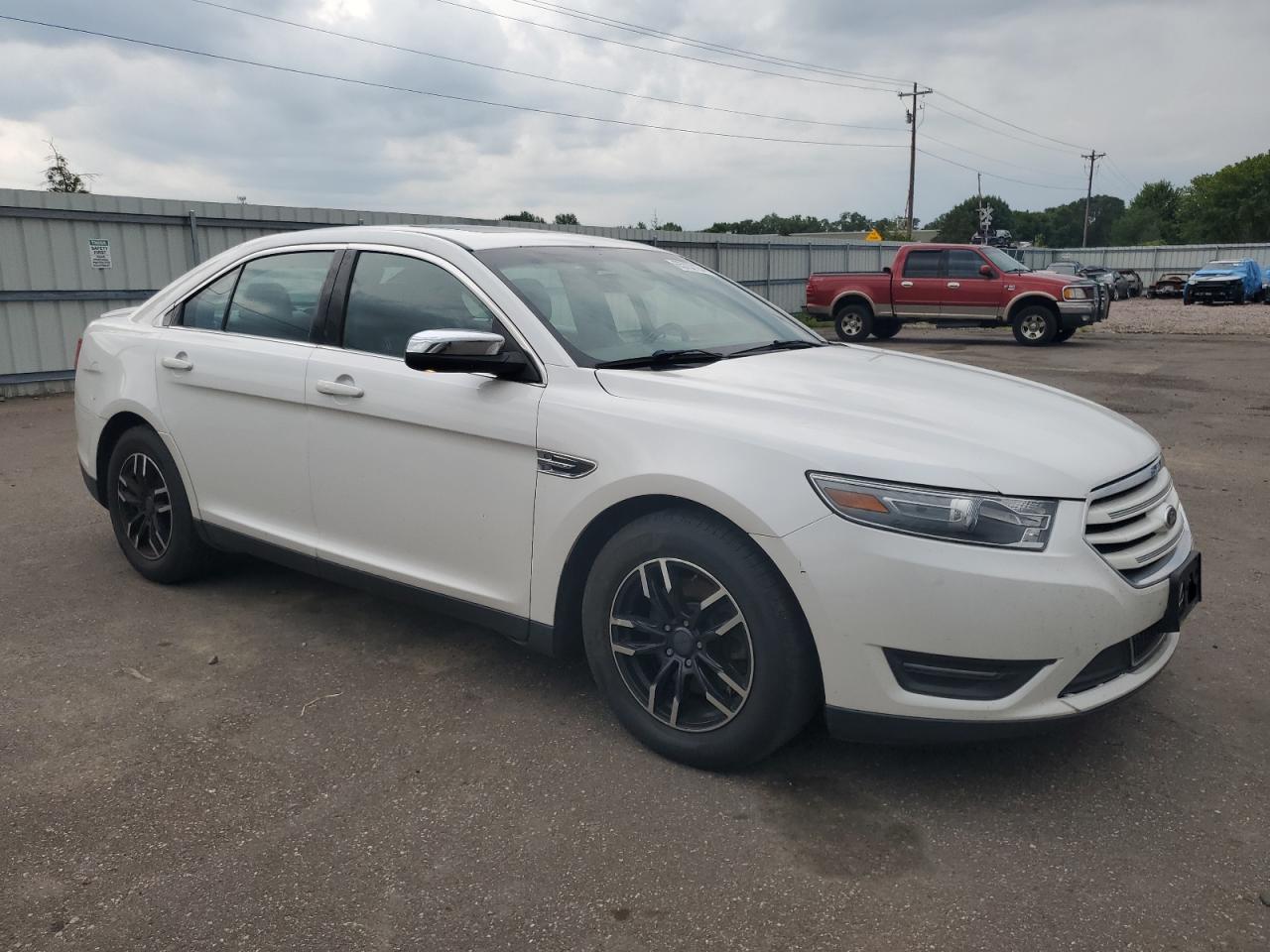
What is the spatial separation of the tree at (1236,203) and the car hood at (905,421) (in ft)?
317

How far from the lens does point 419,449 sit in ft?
11.8

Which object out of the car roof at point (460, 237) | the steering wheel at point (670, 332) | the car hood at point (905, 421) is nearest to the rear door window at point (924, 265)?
the car roof at point (460, 237)

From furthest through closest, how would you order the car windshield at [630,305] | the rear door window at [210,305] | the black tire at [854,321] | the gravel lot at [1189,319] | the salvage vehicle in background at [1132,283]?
the salvage vehicle in background at [1132,283] < the gravel lot at [1189,319] < the black tire at [854,321] < the rear door window at [210,305] < the car windshield at [630,305]

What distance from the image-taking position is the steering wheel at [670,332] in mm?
3748

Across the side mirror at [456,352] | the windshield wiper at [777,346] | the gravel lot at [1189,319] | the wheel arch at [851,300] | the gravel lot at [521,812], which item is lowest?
the gravel lot at [1189,319]

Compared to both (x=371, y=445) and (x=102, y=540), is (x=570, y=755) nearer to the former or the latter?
(x=371, y=445)

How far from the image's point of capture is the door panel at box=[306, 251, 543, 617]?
11.1ft

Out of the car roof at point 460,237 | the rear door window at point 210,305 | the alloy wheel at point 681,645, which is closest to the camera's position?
the alloy wheel at point 681,645

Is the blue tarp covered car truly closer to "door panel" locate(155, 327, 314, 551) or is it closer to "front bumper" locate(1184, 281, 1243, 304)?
"front bumper" locate(1184, 281, 1243, 304)

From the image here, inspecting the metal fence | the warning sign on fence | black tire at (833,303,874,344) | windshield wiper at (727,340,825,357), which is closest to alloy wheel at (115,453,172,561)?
windshield wiper at (727,340,825,357)

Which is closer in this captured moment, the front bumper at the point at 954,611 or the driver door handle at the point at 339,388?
the front bumper at the point at 954,611

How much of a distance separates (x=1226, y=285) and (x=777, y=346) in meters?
38.2

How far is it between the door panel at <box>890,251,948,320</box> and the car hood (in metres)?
16.9

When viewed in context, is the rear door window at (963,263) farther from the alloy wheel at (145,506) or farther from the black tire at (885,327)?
the alloy wheel at (145,506)
